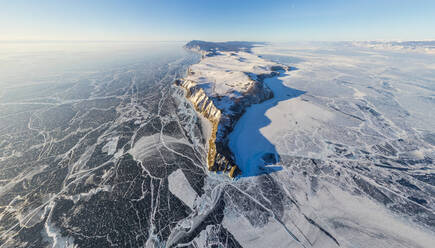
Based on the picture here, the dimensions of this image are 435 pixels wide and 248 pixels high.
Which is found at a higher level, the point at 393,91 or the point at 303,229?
the point at 393,91

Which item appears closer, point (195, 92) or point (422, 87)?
point (195, 92)

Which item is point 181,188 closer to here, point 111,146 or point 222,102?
point 111,146

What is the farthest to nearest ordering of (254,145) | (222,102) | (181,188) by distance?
(222,102), (254,145), (181,188)

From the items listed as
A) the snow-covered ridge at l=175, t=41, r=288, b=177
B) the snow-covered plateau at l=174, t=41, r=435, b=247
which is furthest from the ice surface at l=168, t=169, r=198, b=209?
the snow-covered ridge at l=175, t=41, r=288, b=177

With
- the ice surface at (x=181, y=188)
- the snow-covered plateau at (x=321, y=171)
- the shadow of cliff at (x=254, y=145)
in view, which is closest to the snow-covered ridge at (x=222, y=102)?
the snow-covered plateau at (x=321, y=171)

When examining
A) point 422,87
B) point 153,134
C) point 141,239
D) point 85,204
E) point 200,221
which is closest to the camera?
point 141,239

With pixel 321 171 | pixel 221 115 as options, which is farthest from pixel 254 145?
pixel 321 171

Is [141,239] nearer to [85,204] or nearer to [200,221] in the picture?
[200,221]

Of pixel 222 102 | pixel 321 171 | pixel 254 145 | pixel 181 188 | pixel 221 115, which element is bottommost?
pixel 181 188

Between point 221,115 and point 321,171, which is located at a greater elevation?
point 221,115

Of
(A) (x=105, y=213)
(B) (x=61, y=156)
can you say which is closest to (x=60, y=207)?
(A) (x=105, y=213)
